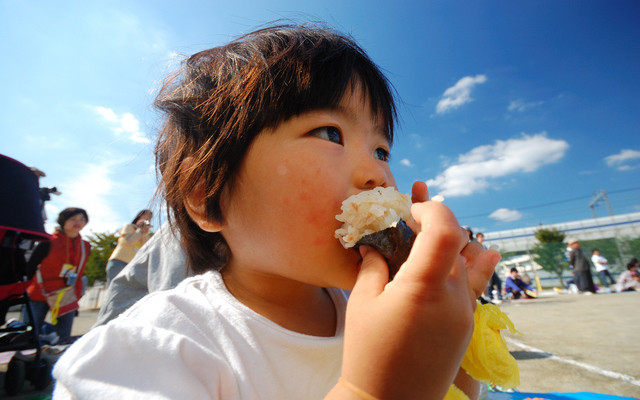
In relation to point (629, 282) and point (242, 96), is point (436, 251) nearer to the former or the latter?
point (242, 96)

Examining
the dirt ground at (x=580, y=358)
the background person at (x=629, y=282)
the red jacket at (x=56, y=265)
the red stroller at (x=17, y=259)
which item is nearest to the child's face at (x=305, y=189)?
the dirt ground at (x=580, y=358)

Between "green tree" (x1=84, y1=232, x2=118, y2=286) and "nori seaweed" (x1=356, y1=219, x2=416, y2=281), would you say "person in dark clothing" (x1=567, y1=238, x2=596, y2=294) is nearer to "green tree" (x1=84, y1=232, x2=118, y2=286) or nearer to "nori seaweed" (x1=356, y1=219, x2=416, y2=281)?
"nori seaweed" (x1=356, y1=219, x2=416, y2=281)

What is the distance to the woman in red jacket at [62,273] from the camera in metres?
4.42

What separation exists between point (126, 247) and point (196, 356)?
14.0 ft

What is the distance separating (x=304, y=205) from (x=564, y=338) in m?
5.16

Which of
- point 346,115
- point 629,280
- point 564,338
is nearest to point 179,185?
point 346,115

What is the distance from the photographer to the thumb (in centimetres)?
80

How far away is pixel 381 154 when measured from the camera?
146 centimetres

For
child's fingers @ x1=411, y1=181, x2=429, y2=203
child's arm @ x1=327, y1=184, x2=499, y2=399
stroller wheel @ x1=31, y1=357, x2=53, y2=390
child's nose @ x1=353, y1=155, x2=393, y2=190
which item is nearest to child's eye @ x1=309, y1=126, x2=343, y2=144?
child's nose @ x1=353, y1=155, x2=393, y2=190

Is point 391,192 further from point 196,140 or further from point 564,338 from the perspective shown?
point 564,338

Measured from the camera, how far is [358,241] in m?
0.96

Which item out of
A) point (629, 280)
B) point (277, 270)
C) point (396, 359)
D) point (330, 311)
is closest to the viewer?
point (396, 359)

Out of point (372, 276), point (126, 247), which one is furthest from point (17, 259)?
point (372, 276)

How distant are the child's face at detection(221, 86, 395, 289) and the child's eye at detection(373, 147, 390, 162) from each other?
112 millimetres
